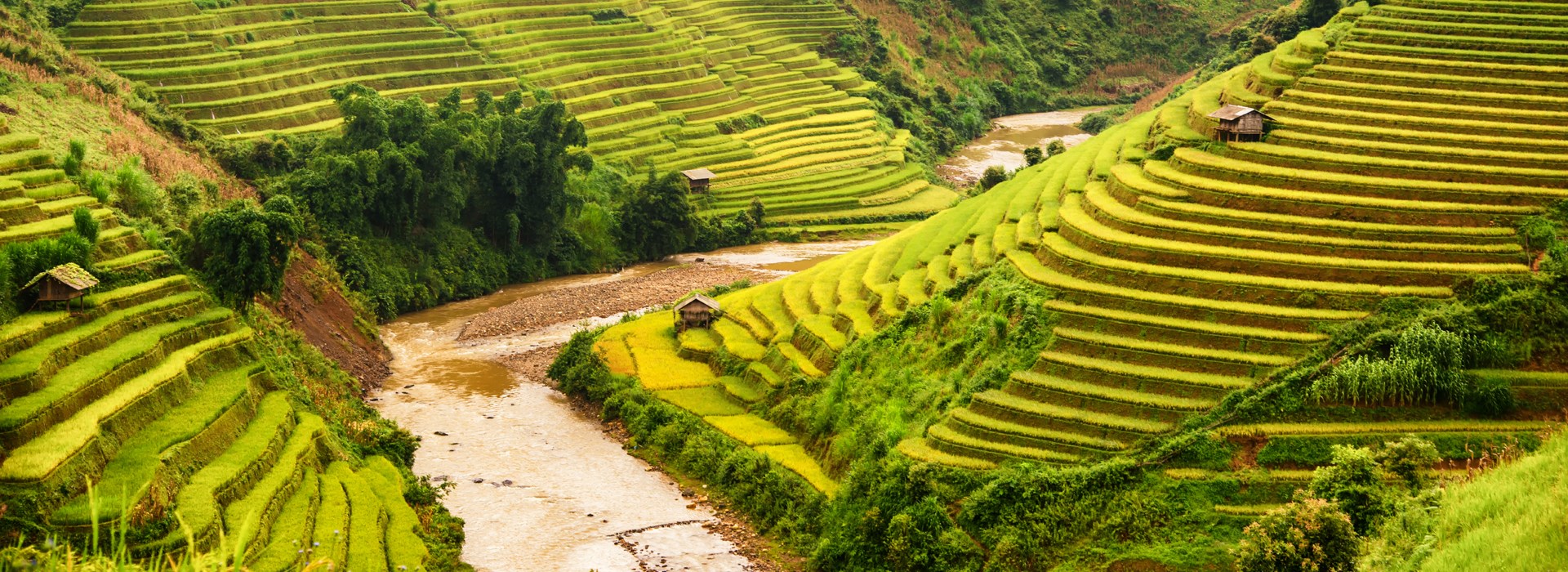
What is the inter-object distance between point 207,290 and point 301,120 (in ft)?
67.2

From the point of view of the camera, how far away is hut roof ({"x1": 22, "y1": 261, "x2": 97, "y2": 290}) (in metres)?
23.0

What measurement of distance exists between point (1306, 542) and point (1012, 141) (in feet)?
188

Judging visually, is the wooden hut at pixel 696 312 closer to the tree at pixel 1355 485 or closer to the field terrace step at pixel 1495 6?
the tree at pixel 1355 485

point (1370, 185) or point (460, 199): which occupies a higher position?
point (1370, 185)

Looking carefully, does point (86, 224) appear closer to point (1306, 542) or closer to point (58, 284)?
point (58, 284)

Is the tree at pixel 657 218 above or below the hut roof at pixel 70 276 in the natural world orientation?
below

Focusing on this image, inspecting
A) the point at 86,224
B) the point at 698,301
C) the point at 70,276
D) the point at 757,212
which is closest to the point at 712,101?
the point at 757,212

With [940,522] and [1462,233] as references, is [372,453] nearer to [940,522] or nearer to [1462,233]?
[940,522]

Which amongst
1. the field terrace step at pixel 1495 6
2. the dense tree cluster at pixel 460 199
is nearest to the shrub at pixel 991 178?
the dense tree cluster at pixel 460 199

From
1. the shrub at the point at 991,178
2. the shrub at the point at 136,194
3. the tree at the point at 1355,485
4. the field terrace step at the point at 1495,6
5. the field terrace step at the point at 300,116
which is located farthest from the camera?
the shrub at the point at 991,178

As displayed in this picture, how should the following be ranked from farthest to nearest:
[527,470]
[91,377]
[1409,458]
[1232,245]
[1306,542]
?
[527,470] < [1232,245] < [91,377] < [1409,458] < [1306,542]

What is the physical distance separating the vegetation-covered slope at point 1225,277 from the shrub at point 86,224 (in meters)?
12.1

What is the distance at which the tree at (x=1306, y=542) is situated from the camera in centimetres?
1723

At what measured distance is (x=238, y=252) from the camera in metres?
27.7
